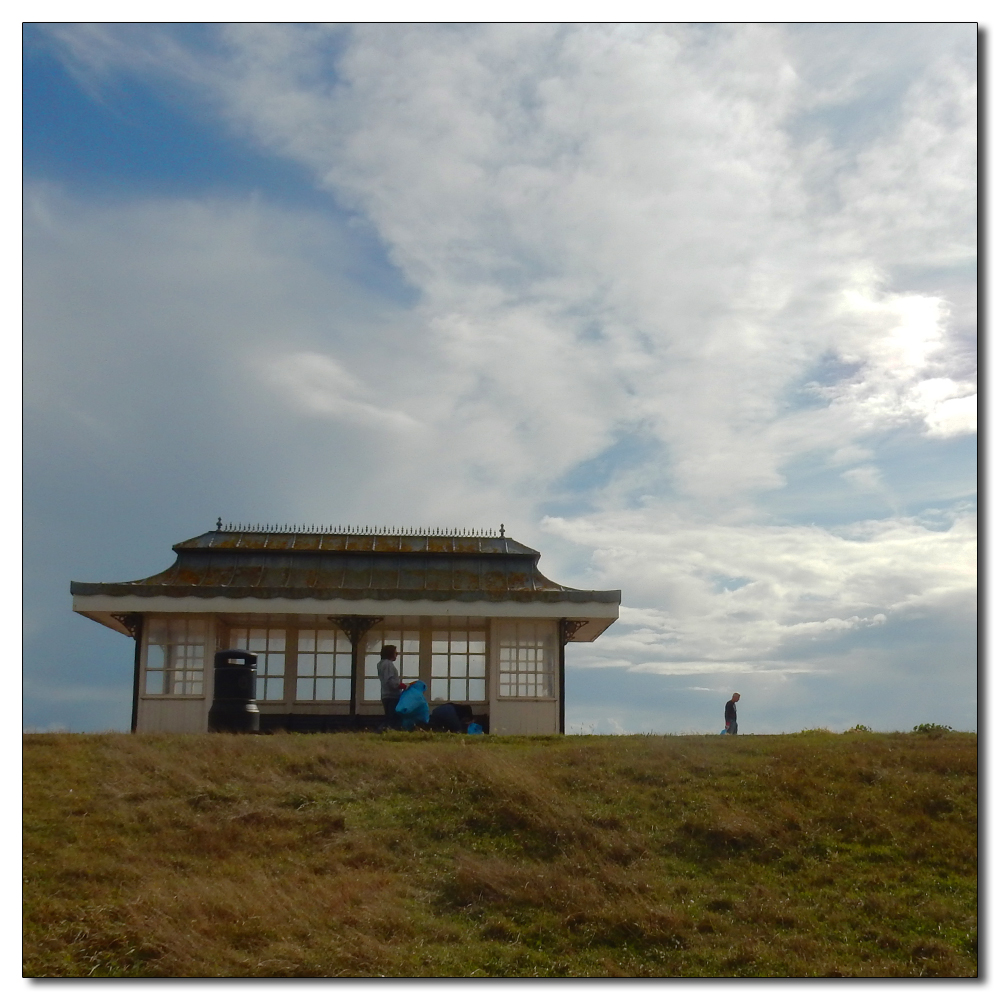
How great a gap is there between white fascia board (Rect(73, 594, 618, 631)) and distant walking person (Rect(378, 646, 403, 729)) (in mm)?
1795

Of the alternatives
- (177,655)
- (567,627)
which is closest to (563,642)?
(567,627)

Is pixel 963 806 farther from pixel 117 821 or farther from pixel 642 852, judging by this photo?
pixel 117 821

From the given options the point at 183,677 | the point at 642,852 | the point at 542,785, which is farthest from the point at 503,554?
the point at 642,852

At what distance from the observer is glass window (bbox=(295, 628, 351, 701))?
84.5 feet

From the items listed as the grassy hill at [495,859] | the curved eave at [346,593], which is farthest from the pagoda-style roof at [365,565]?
the grassy hill at [495,859]

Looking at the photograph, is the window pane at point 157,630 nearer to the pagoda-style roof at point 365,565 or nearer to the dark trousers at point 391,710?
the pagoda-style roof at point 365,565

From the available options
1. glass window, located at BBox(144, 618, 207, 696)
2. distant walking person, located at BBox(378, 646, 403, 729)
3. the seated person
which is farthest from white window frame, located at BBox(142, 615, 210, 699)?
the seated person

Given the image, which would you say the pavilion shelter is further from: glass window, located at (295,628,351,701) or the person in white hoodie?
the person in white hoodie

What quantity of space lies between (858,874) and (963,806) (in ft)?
9.32

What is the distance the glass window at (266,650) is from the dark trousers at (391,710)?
4075mm

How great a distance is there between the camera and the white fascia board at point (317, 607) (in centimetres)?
2409

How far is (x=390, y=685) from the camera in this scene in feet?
74.3

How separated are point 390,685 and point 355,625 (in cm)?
265

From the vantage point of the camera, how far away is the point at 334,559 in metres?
26.5
